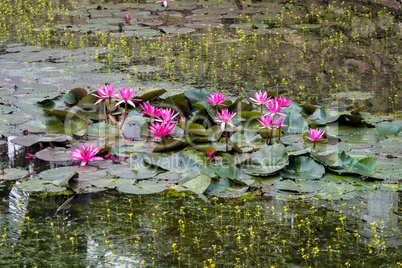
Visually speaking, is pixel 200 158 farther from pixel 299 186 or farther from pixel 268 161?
pixel 299 186

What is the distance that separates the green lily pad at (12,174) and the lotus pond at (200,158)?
1 cm

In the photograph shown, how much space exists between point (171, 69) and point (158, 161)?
2.53m

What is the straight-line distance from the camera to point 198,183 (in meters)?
2.56

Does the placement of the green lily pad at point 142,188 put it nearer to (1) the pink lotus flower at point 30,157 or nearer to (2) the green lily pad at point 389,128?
(1) the pink lotus flower at point 30,157

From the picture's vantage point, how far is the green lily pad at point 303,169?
2.70 m

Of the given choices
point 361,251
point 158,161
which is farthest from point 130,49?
point 361,251

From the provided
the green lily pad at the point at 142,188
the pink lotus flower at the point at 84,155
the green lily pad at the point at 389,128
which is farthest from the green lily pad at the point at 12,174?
the green lily pad at the point at 389,128

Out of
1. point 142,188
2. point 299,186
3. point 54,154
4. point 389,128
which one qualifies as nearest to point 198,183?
point 142,188

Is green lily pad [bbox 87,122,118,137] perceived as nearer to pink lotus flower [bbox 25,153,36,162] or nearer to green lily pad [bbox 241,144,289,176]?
pink lotus flower [bbox 25,153,36,162]

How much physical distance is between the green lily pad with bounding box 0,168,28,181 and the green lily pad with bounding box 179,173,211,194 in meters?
0.97

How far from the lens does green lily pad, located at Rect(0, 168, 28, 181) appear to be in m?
2.68

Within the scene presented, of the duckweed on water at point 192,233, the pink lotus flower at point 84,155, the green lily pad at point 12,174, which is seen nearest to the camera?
the duckweed on water at point 192,233

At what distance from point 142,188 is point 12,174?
814mm

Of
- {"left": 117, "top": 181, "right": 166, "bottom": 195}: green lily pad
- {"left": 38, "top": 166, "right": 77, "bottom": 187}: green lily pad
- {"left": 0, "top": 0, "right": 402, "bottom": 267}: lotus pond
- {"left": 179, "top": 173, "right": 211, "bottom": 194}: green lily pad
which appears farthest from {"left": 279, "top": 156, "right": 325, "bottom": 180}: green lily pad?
{"left": 38, "top": 166, "right": 77, "bottom": 187}: green lily pad
